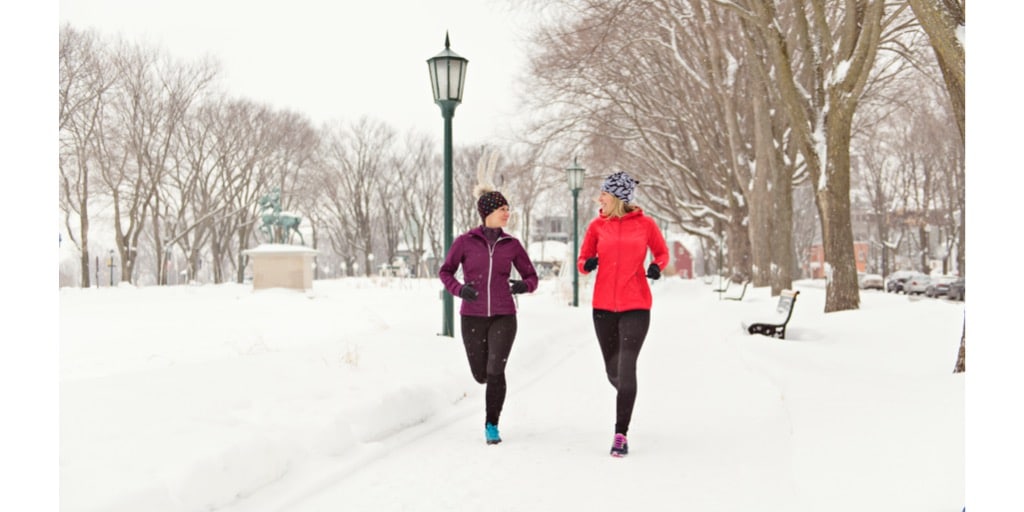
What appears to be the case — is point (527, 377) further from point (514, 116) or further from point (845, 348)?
point (514, 116)

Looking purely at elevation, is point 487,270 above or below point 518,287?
above

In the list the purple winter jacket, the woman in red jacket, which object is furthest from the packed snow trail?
the purple winter jacket

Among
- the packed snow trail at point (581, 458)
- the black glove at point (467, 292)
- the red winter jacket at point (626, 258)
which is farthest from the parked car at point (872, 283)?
the black glove at point (467, 292)

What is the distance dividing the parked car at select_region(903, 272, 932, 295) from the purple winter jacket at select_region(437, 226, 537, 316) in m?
39.0

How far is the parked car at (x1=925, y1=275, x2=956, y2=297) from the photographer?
35.2 meters

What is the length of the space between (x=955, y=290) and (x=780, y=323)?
27113mm

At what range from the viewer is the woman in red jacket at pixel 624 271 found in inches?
195

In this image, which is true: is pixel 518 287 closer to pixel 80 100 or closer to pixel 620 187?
pixel 620 187

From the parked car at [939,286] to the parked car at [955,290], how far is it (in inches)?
17.9

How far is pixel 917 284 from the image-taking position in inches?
1577

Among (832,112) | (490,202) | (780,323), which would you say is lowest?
(780,323)

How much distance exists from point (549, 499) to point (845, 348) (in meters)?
6.71

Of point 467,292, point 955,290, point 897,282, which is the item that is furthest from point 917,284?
point 467,292

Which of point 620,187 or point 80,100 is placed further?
point 80,100
